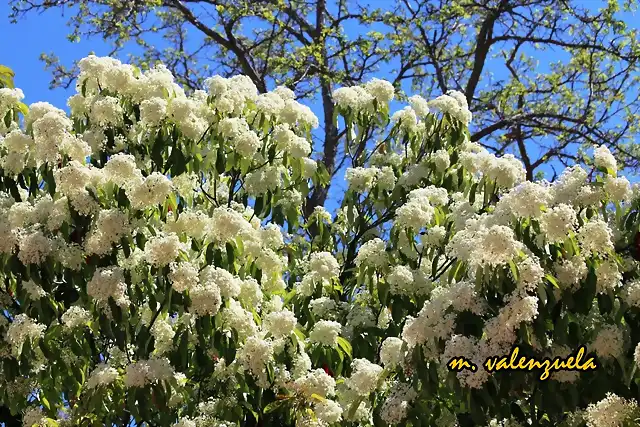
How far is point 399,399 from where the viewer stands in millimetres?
4051

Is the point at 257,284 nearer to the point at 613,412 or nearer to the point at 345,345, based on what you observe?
the point at 345,345

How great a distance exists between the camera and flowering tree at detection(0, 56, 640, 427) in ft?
12.8

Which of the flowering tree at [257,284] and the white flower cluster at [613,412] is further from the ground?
the flowering tree at [257,284]

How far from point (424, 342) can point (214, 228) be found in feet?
4.13

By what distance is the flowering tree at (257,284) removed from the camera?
389 centimetres

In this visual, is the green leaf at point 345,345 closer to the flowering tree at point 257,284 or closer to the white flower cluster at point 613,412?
the flowering tree at point 257,284
